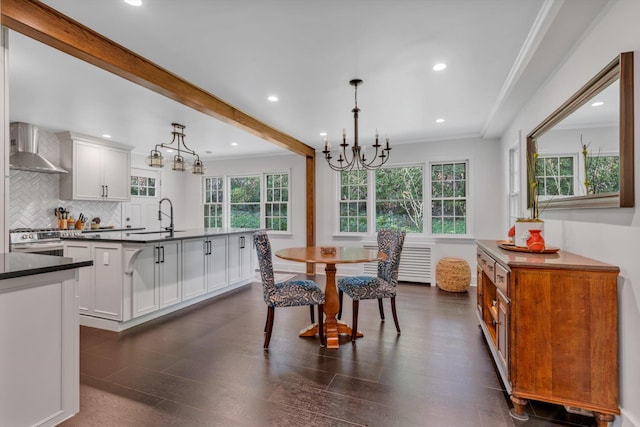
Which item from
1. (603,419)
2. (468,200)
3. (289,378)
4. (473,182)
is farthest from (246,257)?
(603,419)

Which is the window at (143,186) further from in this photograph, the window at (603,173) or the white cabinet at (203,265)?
the window at (603,173)

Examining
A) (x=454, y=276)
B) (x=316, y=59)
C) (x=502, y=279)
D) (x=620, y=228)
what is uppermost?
(x=316, y=59)

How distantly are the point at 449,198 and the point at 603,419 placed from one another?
A: 4142 mm

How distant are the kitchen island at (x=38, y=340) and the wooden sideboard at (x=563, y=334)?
2512 millimetres

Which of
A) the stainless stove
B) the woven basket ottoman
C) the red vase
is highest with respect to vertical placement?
the red vase

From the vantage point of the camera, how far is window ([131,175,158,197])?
22.3 ft

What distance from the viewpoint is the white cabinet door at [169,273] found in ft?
12.2

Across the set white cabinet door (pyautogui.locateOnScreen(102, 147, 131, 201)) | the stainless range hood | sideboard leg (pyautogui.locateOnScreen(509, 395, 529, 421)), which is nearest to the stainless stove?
the stainless range hood

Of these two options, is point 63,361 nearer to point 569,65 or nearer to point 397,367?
point 397,367

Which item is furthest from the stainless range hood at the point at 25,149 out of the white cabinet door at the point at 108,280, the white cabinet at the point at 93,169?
the white cabinet door at the point at 108,280

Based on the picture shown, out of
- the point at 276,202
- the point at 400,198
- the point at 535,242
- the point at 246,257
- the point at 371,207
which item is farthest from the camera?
the point at 276,202

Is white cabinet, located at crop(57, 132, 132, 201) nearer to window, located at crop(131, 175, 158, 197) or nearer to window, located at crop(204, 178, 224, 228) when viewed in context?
window, located at crop(131, 175, 158, 197)

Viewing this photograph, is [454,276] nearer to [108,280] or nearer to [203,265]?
[203,265]

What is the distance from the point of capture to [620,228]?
1726 mm
